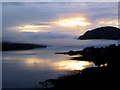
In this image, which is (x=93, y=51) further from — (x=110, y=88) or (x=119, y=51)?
(x=110, y=88)

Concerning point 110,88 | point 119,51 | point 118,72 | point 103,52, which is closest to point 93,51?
point 103,52

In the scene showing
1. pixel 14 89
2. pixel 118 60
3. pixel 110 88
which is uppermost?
pixel 118 60

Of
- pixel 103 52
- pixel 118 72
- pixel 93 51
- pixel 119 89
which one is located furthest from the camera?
pixel 93 51

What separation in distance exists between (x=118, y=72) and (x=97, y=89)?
5.79 meters

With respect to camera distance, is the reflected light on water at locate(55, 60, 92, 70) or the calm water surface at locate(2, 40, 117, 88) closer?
the calm water surface at locate(2, 40, 117, 88)

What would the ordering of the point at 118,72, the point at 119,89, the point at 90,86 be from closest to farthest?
1. the point at 119,89
2. the point at 90,86
3. the point at 118,72

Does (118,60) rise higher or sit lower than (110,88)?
higher

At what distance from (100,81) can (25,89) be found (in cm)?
858

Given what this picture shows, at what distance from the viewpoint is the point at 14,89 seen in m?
22.4

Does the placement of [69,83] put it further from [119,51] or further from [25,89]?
[119,51]

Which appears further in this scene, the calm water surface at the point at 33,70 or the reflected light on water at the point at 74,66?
the reflected light on water at the point at 74,66

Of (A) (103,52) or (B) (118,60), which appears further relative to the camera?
(A) (103,52)

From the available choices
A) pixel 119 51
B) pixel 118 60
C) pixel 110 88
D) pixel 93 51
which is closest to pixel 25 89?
pixel 110 88

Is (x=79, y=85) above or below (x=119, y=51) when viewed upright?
below
